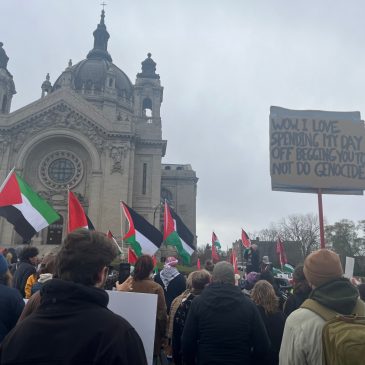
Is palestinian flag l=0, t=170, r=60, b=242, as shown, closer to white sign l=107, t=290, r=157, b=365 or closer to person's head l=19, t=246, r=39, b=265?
person's head l=19, t=246, r=39, b=265

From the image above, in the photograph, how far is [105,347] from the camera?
193 cm

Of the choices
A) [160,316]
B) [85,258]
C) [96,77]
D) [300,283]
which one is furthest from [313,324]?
[96,77]

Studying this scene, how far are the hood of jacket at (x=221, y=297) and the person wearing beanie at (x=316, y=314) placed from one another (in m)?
1.06

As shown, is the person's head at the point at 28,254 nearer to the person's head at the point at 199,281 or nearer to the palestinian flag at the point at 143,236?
the person's head at the point at 199,281

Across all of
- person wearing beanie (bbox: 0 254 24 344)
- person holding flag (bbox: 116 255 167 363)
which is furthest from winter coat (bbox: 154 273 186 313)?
person wearing beanie (bbox: 0 254 24 344)

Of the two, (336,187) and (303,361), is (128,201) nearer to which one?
(336,187)

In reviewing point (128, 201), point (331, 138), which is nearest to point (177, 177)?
point (128, 201)

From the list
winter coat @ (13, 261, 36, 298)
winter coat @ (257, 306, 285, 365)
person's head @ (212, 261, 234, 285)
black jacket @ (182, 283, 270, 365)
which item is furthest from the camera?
winter coat @ (13, 261, 36, 298)

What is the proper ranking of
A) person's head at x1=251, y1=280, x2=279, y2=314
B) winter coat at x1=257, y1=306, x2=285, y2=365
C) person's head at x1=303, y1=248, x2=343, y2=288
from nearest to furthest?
person's head at x1=303, y1=248, x2=343, y2=288 < winter coat at x1=257, y1=306, x2=285, y2=365 < person's head at x1=251, y1=280, x2=279, y2=314

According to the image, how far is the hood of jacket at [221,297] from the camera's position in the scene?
4.09 metres

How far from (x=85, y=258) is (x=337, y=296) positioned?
1.96m

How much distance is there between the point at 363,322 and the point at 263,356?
1901 mm

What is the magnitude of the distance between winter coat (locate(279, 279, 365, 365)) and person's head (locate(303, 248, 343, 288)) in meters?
0.10

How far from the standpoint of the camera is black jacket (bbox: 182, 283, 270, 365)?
3.96 m
